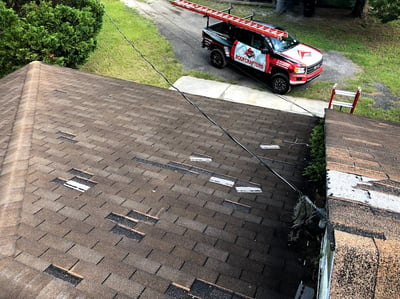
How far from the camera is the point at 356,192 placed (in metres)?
2.86

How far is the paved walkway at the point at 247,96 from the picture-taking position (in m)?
13.1

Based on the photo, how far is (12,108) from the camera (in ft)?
22.8

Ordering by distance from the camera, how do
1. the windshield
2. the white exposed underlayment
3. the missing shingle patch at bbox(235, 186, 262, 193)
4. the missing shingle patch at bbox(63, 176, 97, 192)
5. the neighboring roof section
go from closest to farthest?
the neighboring roof section < the white exposed underlayment < the missing shingle patch at bbox(63, 176, 97, 192) < the missing shingle patch at bbox(235, 186, 262, 193) < the windshield

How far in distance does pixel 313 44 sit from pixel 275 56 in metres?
6.71

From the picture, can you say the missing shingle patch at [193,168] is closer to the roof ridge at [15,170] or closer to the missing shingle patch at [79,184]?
the missing shingle patch at [79,184]

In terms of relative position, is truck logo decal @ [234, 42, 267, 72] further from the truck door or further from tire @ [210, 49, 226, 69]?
tire @ [210, 49, 226, 69]

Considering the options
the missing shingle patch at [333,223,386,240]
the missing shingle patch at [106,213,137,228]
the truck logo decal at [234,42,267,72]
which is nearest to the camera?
the missing shingle patch at [333,223,386,240]

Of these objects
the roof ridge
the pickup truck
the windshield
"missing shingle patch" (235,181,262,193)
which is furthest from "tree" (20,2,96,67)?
"missing shingle patch" (235,181,262,193)

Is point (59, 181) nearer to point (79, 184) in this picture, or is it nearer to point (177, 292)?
point (79, 184)

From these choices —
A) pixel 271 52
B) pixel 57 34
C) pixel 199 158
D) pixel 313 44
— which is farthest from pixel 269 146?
pixel 313 44

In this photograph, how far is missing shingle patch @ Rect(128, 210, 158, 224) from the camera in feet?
13.2

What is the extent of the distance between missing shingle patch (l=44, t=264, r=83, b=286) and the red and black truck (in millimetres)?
11781

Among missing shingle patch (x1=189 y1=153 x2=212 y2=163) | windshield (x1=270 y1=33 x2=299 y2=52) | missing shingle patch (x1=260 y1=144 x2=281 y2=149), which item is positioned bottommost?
windshield (x1=270 y1=33 x2=299 y2=52)

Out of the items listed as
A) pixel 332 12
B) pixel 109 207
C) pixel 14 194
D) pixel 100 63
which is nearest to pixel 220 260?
pixel 109 207
